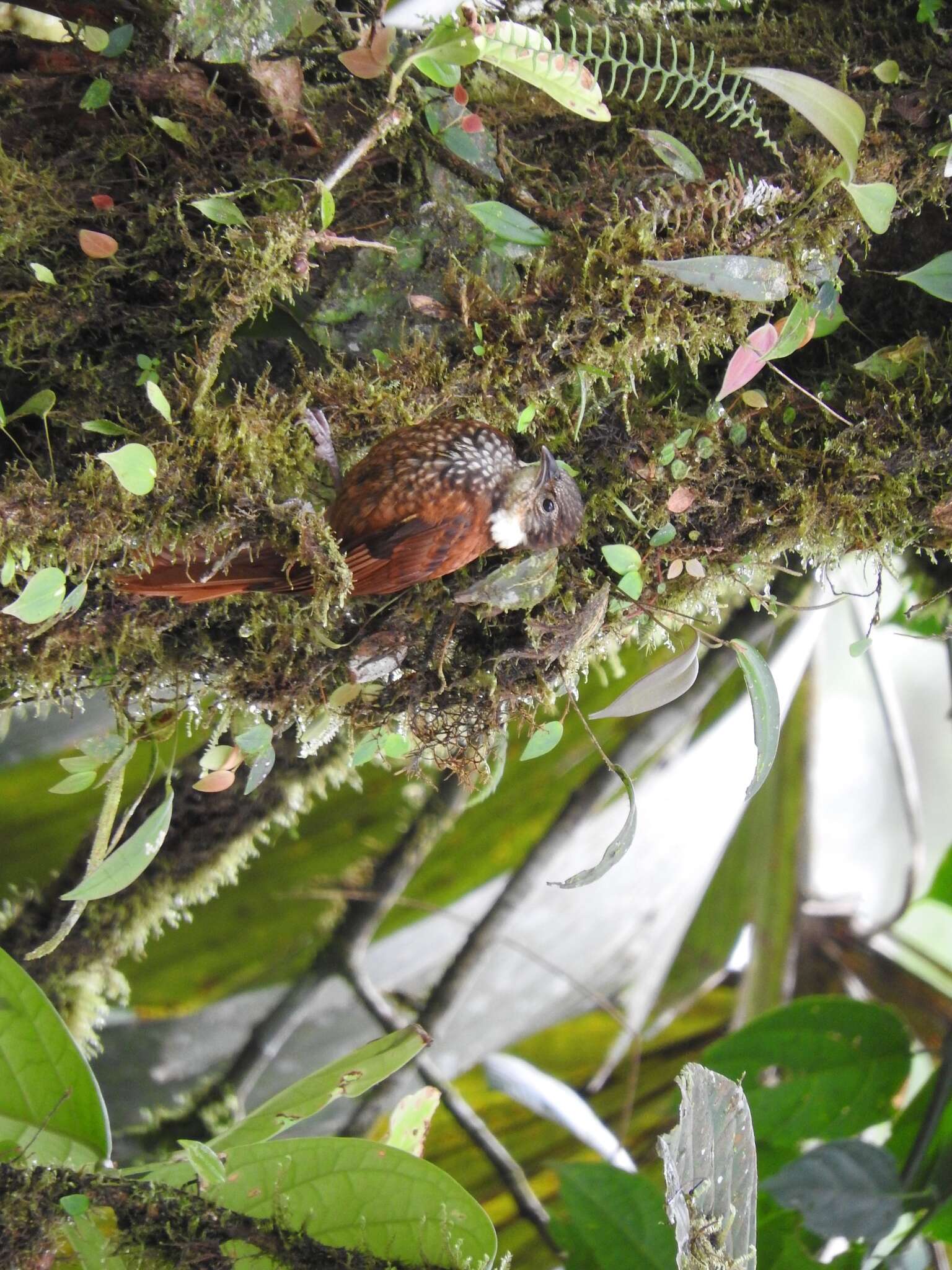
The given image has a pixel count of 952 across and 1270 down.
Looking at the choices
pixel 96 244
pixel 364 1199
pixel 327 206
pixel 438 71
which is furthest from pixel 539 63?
pixel 364 1199

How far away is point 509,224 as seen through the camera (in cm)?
83

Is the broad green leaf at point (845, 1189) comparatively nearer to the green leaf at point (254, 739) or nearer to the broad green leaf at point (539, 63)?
the green leaf at point (254, 739)

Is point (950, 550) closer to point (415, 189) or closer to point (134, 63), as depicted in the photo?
point (415, 189)

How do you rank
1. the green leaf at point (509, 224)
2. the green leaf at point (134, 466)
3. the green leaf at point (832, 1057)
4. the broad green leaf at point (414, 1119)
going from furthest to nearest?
the green leaf at point (832, 1057), the broad green leaf at point (414, 1119), the green leaf at point (509, 224), the green leaf at point (134, 466)

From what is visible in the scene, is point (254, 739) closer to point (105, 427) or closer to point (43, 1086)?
point (105, 427)

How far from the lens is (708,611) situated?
3.41ft

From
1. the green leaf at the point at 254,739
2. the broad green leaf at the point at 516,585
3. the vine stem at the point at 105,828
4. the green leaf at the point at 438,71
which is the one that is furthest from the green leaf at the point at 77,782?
the green leaf at the point at 438,71

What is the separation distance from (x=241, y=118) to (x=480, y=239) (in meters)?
0.26

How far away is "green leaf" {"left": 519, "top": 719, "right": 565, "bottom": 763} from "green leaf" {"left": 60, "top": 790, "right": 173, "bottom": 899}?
0.38m

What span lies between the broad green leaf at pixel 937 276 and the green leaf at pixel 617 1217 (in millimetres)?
1258

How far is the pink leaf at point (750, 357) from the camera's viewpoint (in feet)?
2.73

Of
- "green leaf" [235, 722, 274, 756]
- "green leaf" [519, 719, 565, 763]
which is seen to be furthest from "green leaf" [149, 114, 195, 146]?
"green leaf" [519, 719, 565, 763]

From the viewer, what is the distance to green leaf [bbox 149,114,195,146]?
2.64 feet

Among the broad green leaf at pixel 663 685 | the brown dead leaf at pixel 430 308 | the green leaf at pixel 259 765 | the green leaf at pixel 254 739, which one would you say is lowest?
the green leaf at pixel 259 765
